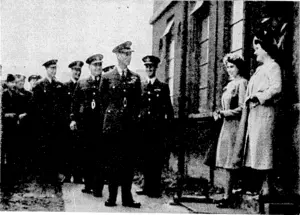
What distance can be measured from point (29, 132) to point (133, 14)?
1.22 meters

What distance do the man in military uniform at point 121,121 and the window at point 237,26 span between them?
77 centimetres

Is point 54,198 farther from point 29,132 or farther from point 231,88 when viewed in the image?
point 231,88

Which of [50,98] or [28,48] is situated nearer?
[28,48]

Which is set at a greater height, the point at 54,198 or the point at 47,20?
the point at 47,20

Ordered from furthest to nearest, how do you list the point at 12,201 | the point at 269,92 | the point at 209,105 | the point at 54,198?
the point at 209,105 → the point at 54,198 → the point at 12,201 → the point at 269,92

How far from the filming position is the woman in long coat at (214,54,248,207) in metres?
3.18

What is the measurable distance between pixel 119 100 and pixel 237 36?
0.99 meters

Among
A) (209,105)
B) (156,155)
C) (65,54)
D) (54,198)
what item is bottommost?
(54,198)

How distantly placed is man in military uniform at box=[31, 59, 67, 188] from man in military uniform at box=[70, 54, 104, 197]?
0.13 m

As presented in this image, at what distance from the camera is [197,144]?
3.77 m

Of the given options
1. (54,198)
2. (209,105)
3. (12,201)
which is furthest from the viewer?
(209,105)

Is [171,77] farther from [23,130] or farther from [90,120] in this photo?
[23,130]

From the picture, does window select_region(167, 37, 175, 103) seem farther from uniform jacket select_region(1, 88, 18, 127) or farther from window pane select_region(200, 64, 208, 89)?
uniform jacket select_region(1, 88, 18, 127)

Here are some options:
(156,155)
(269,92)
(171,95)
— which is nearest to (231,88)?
(269,92)
